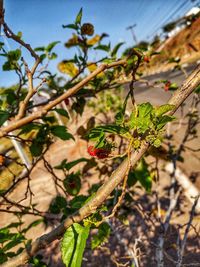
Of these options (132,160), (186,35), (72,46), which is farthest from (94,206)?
(186,35)

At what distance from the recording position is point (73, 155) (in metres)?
9.31

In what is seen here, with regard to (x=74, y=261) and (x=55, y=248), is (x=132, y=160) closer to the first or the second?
(x=74, y=261)

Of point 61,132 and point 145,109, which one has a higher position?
point 61,132

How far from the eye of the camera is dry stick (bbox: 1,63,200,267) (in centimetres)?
67

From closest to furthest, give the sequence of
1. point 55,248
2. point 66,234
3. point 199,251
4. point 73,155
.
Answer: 1. point 66,234
2. point 199,251
3. point 55,248
4. point 73,155

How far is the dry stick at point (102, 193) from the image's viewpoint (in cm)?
67

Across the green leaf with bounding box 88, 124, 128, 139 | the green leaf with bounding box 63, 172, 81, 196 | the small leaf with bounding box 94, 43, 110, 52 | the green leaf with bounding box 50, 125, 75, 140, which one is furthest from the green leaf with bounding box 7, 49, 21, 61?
the green leaf with bounding box 88, 124, 128, 139

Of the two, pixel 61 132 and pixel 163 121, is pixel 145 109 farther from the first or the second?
pixel 61 132

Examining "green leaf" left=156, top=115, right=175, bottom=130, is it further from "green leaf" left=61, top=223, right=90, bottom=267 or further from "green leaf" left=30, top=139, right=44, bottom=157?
"green leaf" left=30, top=139, right=44, bottom=157

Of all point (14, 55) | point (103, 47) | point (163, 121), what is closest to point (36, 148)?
point (14, 55)

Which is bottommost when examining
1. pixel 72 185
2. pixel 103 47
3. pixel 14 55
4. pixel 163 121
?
pixel 163 121

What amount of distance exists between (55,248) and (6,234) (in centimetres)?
253

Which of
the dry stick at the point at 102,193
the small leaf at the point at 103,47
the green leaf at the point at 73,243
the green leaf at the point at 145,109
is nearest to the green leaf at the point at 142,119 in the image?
the green leaf at the point at 145,109

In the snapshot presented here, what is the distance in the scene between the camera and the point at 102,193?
2.23 ft
